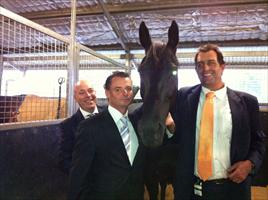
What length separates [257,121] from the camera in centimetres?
143

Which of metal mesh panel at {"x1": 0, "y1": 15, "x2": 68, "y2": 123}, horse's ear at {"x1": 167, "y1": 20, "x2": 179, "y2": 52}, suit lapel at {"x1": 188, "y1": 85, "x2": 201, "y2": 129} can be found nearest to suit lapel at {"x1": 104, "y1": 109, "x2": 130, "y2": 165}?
suit lapel at {"x1": 188, "y1": 85, "x2": 201, "y2": 129}

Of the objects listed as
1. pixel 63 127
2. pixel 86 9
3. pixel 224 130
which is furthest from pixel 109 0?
pixel 224 130

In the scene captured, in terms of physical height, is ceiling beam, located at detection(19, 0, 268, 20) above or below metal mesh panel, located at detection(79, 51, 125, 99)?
above

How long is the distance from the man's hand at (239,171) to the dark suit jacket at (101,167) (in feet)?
1.64

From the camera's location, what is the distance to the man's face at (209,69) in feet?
4.53

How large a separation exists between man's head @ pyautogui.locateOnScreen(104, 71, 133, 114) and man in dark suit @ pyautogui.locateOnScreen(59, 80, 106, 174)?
60 cm

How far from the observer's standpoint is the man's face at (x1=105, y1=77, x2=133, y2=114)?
4.25ft

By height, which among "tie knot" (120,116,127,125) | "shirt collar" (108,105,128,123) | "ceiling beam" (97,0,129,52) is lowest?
"tie knot" (120,116,127,125)

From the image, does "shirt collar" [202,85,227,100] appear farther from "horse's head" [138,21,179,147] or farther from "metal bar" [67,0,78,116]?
"metal bar" [67,0,78,116]

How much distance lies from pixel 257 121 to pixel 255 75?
3.47 m

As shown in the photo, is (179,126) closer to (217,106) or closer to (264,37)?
(217,106)

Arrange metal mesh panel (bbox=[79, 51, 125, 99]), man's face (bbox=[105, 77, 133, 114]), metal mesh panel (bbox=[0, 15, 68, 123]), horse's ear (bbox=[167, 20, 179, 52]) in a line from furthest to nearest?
metal mesh panel (bbox=[79, 51, 125, 99]) < metal mesh panel (bbox=[0, 15, 68, 123]) < horse's ear (bbox=[167, 20, 179, 52]) < man's face (bbox=[105, 77, 133, 114])

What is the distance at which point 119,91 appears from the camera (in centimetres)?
130

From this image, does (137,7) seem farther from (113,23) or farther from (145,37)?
(145,37)
